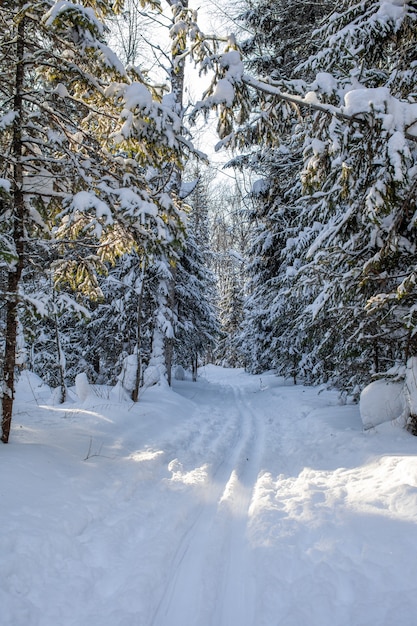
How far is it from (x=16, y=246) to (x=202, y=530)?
14.7ft

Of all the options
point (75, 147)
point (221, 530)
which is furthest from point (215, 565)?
point (75, 147)

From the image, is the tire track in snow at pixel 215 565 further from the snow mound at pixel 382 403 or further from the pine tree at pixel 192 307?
the pine tree at pixel 192 307

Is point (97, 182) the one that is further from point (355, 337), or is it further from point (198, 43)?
point (355, 337)

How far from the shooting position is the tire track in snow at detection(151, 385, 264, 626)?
8.85 ft

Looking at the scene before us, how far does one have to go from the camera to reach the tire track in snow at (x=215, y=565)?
2697mm

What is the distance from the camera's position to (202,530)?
387cm

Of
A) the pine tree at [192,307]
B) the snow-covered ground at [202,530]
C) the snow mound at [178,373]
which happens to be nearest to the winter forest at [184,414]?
the snow-covered ground at [202,530]

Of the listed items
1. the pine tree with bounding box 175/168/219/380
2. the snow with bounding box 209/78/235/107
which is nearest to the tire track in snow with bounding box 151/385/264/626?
the snow with bounding box 209/78/235/107

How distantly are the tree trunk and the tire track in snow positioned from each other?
3.06m

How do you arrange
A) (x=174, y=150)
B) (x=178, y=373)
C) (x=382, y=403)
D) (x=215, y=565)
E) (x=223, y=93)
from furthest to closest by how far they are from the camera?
(x=178, y=373), (x=382, y=403), (x=174, y=150), (x=223, y=93), (x=215, y=565)

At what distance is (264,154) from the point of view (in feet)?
44.0

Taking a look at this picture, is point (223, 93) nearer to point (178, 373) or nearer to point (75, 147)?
point (75, 147)

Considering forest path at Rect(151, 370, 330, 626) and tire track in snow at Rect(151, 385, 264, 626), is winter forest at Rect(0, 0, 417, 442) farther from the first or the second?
tire track in snow at Rect(151, 385, 264, 626)

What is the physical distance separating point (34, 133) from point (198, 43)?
3.03 meters
